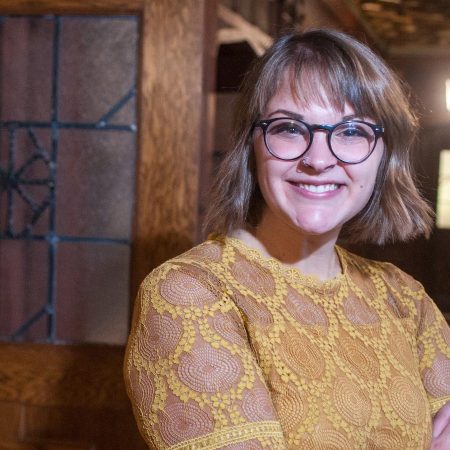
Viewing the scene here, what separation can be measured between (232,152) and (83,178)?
2.92 feet

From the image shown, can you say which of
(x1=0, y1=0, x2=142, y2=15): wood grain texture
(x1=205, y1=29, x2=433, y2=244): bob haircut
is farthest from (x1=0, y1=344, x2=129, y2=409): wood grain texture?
(x1=0, y1=0, x2=142, y2=15): wood grain texture

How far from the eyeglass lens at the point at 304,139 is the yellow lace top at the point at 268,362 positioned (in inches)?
7.9

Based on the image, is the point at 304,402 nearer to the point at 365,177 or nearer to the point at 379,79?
the point at 365,177

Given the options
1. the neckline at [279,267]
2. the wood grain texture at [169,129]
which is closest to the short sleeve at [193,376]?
the neckline at [279,267]

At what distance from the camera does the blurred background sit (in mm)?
2084

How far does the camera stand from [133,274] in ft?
7.04

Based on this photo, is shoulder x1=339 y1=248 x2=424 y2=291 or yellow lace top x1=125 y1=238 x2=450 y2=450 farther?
shoulder x1=339 y1=248 x2=424 y2=291

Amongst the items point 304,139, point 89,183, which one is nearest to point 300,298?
point 304,139

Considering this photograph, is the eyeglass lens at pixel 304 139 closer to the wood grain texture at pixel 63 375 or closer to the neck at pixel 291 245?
the neck at pixel 291 245

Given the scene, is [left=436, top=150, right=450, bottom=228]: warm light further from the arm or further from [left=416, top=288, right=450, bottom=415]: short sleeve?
the arm

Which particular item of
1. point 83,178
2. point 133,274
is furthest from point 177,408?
point 83,178

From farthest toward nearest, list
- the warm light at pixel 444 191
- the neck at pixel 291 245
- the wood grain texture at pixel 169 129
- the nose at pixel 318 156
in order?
1. the warm light at pixel 444 191
2. the wood grain texture at pixel 169 129
3. the neck at pixel 291 245
4. the nose at pixel 318 156

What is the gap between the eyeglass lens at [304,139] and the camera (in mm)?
1289

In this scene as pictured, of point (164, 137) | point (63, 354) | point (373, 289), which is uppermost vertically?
point (164, 137)
